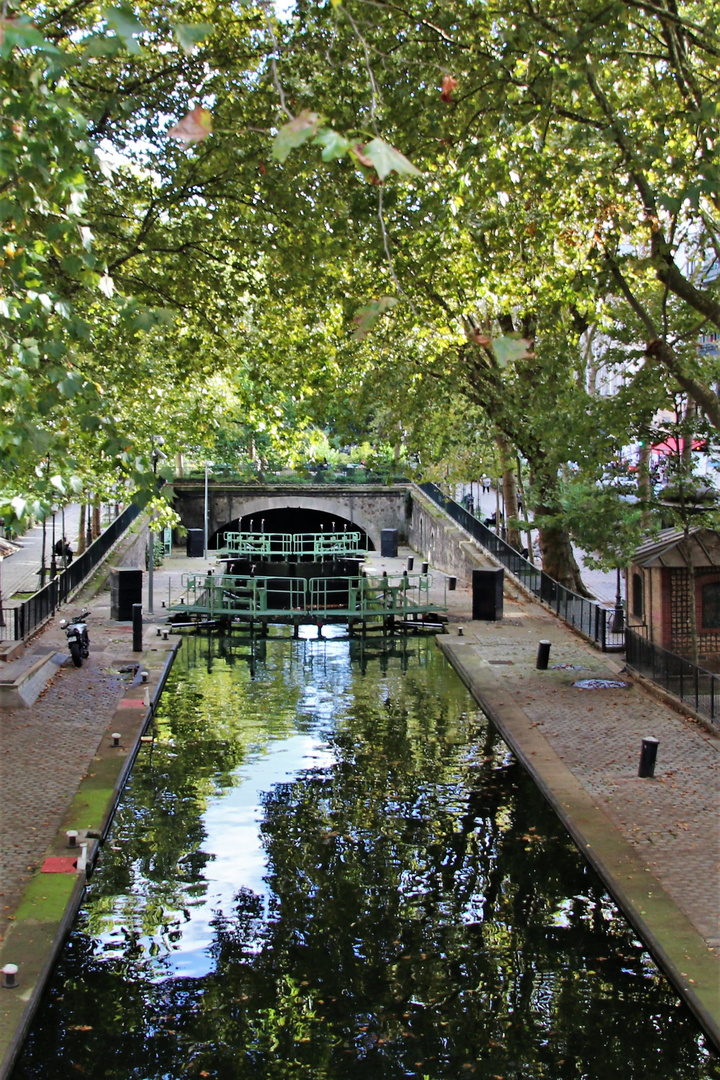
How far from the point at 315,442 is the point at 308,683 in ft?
17.7

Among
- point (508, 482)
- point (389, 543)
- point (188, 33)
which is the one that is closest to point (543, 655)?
point (508, 482)

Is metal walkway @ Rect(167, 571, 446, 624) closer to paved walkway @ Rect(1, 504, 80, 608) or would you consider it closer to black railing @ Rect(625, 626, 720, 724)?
paved walkway @ Rect(1, 504, 80, 608)

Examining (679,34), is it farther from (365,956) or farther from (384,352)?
(384,352)

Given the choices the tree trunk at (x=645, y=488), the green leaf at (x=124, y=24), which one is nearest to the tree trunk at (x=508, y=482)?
the tree trunk at (x=645, y=488)

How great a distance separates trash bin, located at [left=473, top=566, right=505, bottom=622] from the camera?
32188 millimetres

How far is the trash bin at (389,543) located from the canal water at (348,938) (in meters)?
33.7

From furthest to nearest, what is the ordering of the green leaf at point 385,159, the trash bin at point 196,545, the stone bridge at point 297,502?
the stone bridge at point 297,502, the trash bin at point 196,545, the green leaf at point 385,159

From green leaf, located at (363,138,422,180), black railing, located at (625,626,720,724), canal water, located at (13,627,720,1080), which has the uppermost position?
green leaf, located at (363,138,422,180)

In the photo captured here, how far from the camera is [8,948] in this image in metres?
10.4

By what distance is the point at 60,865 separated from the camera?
12.5 m

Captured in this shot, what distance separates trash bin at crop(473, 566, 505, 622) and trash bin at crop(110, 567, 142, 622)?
950 cm

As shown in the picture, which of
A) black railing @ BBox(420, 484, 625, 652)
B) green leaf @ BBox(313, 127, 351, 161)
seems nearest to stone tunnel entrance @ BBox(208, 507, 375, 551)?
black railing @ BBox(420, 484, 625, 652)

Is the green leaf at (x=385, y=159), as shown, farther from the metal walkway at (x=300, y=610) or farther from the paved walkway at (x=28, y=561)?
the paved walkway at (x=28, y=561)

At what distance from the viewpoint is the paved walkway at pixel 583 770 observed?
449 inches
